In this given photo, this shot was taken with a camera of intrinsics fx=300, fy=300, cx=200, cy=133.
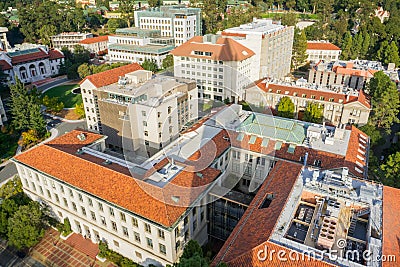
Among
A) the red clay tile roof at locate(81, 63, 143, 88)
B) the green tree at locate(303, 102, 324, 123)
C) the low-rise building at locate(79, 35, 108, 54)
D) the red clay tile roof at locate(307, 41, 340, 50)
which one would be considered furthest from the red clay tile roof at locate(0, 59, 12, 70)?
the red clay tile roof at locate(307, 41, 340, 50)

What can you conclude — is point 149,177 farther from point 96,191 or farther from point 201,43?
point 201,43

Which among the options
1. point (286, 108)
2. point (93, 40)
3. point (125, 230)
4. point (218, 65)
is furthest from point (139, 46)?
point (125, 230)

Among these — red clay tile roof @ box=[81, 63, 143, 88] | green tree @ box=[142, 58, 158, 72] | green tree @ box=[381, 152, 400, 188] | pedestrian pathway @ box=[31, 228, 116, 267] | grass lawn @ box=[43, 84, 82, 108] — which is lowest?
pedestrian pathway @ box=[31, 228, 116, 267]

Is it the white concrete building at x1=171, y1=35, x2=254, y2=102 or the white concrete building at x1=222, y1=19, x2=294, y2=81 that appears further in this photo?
the white concrete building at x1=222, y1=19, x2=294, y2=81

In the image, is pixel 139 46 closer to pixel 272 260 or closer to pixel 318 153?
pixel 318 153

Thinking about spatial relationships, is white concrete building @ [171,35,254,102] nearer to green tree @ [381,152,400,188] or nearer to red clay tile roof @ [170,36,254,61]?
red clay tile roof @ [170,36,254,61]

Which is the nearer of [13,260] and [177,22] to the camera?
[13,260]
